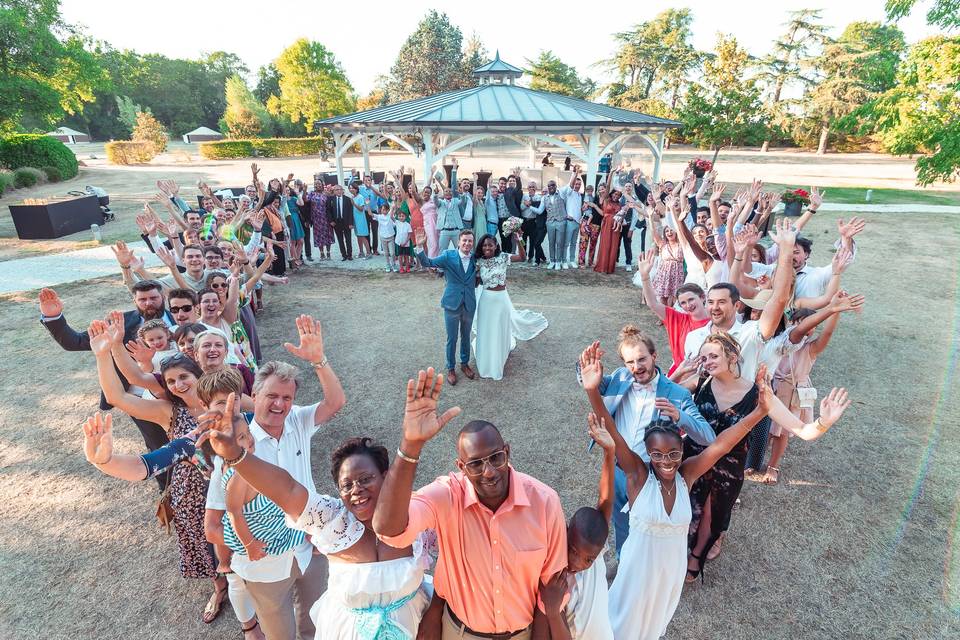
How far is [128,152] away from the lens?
108 ft

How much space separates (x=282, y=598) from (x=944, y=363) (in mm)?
8027

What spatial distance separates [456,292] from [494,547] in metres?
4.09

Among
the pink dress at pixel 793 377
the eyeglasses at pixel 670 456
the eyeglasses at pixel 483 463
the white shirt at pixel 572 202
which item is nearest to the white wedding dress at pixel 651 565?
the eyeglasses at pixel 670 456

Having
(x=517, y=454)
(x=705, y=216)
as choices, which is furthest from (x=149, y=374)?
(x=705, y=216)

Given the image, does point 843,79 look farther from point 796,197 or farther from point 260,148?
point 260,148

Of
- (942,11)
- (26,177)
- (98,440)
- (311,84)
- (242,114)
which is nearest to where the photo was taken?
(98,440)

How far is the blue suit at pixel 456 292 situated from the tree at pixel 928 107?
824cm

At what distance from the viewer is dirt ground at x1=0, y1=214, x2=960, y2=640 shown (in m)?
3.12

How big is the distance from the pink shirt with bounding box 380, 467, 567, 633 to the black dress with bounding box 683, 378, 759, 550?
147 centimetres

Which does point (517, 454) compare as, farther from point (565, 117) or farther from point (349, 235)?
point (565, 117)

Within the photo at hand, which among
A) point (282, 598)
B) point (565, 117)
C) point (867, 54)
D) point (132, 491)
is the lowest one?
point (132, 491)

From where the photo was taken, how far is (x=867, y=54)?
112 ft

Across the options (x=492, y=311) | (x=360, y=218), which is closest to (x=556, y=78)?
(x=360, y=218)

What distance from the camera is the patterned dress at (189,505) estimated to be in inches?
112
